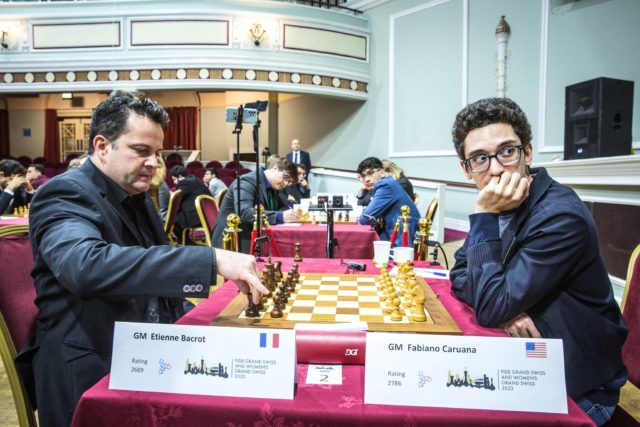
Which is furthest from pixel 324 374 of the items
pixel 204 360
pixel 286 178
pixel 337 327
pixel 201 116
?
pixel 201 116

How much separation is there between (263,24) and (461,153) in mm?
8543

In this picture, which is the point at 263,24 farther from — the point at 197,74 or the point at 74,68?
the point at 74,68

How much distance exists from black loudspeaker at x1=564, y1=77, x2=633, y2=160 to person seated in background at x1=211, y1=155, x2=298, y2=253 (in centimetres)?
278

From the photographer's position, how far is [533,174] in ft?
4.46

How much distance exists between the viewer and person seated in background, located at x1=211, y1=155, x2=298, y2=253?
12.2 ft

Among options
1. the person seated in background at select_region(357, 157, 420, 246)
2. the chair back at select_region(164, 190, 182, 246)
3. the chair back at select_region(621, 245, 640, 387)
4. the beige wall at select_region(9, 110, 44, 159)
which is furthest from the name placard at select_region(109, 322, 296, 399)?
the beige wall at select_region(9, 110, 44, 159)

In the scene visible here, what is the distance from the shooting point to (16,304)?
4.15ft

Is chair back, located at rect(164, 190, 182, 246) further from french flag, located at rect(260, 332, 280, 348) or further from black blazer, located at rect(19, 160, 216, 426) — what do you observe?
french flag, located at rect(260, 332, 280, 348)

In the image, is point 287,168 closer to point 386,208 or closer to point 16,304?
point 386,208

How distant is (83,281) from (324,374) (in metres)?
0.58

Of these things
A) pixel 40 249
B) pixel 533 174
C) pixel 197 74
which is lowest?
pixel 40 249

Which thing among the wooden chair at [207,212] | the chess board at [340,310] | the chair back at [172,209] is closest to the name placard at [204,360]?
the chess board at [340,310]

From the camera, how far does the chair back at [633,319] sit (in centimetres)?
138

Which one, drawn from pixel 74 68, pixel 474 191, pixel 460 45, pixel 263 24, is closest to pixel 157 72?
pixel 74 68
